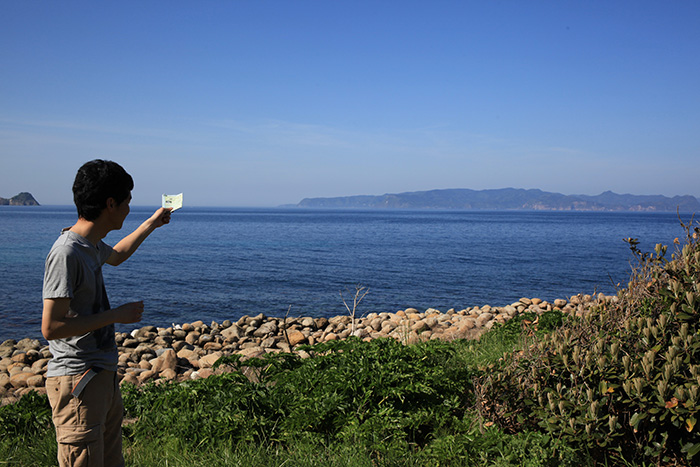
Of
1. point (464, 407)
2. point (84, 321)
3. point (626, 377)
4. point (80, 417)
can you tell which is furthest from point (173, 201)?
point (626, 377)

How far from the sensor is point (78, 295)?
9.32 ft

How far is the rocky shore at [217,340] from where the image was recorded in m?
9.71

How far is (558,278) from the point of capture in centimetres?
2998

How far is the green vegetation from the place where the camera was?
11.4ft

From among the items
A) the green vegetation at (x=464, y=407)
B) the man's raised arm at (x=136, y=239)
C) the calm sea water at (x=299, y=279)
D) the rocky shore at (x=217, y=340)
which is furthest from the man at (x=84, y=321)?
the calm sea water at (x=299, y=279)

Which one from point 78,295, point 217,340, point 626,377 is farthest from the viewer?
point 217,340

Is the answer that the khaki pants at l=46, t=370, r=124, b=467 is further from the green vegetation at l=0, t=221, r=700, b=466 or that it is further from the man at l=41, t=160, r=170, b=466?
the green vegetation at l=0, t=221, r=700, b=466

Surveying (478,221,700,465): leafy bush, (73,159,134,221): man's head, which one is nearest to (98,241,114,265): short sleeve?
(73,159,134,221): man's head

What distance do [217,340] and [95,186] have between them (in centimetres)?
1191

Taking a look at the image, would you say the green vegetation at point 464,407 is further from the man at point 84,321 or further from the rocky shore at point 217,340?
the rocky shore at point 217,340

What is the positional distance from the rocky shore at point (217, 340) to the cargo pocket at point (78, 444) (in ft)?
18.4

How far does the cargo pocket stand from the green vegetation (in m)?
1.01

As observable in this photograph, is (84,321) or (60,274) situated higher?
(60,274)

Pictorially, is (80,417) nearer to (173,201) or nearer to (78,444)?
(78,444)
